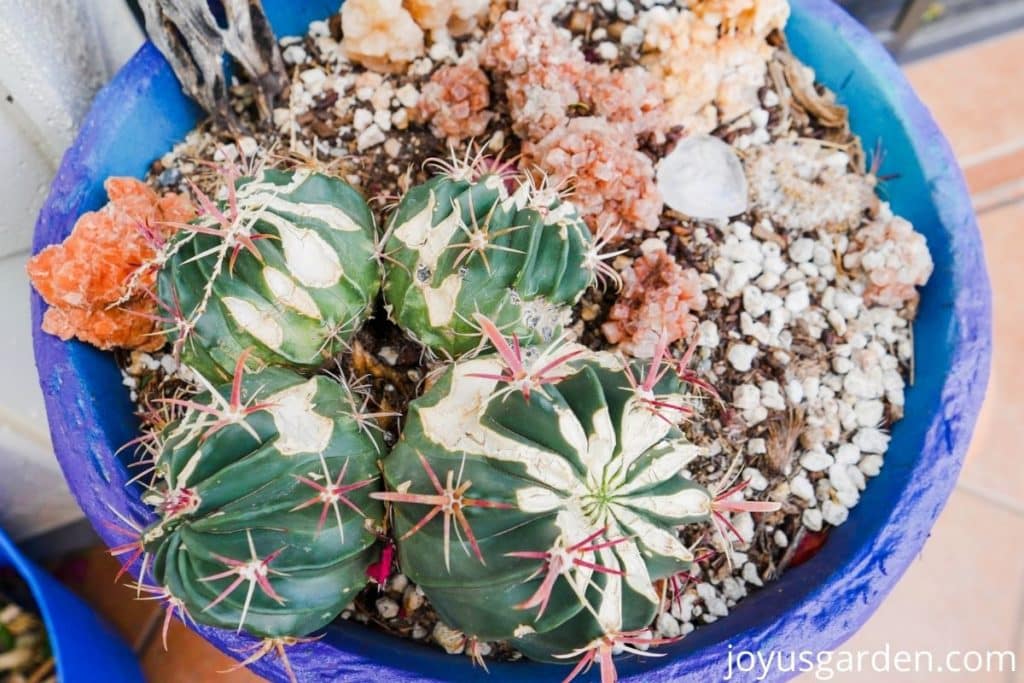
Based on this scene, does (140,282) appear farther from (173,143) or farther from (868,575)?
(868,575)

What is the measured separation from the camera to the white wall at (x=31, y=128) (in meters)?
0.88

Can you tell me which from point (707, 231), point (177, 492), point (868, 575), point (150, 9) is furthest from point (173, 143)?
point (868, 575)

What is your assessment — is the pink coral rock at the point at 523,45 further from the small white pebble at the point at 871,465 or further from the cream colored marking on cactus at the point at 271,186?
the small white pebble at the point at 871,465

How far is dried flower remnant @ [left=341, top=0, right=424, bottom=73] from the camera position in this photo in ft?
2.94

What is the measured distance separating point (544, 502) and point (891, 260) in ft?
1.80

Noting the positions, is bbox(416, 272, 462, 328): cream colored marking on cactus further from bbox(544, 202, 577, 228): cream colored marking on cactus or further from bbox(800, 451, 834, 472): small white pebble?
bbox(800, 451, 834, 472): small white pebble

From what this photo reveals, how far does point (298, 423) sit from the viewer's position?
2.11 ft

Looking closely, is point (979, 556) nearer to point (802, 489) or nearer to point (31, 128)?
point (802, 489)

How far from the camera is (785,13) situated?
0.95 meters

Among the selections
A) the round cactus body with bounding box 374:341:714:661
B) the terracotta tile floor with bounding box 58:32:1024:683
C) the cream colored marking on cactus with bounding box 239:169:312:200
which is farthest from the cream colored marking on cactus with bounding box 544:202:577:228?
the terracotta tile floor with bounding box 58:32:1024:683

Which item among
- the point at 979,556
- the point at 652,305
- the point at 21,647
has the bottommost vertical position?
the point at 979,556

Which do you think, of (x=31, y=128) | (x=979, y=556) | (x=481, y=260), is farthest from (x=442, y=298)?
(x=979, y=556)

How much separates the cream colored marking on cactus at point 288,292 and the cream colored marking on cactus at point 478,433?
0.44 ft

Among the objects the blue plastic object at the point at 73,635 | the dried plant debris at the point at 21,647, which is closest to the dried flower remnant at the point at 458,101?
the blue plastic object at the point at 73,635
